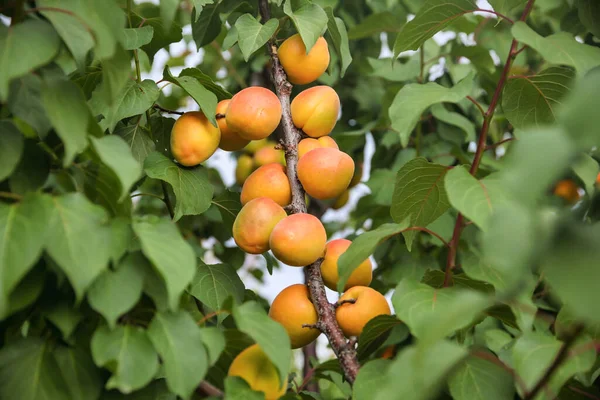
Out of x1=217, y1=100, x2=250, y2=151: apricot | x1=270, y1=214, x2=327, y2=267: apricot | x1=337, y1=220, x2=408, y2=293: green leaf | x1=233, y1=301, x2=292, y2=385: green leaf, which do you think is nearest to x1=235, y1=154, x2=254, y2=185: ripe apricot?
x1=217, y1=100, x2=250, y2=151: apricot

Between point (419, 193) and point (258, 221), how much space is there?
0.85ft

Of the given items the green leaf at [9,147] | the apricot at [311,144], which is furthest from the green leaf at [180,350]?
the apricot at [311,144]

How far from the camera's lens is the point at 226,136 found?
1.18 meters

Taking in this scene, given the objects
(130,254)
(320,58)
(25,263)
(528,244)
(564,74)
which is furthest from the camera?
(320,58)

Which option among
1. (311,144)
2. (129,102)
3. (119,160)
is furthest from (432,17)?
(119,160)

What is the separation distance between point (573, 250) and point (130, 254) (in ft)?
1.56

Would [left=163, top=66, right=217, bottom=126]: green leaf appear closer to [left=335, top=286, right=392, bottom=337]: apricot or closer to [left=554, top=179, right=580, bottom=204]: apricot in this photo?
[left=335, top=286, right=392, bottom=337]: apricot

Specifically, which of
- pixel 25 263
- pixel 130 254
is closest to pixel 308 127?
pixel 130 254

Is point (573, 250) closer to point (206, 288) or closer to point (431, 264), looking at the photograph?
point (206, 288)

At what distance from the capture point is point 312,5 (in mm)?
1120

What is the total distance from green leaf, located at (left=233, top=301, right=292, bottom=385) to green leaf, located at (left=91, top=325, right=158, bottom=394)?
107mm

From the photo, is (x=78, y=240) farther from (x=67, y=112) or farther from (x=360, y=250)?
(x=360, y=250)

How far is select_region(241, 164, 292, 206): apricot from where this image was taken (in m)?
1.08

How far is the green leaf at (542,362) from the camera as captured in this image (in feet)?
2.44
